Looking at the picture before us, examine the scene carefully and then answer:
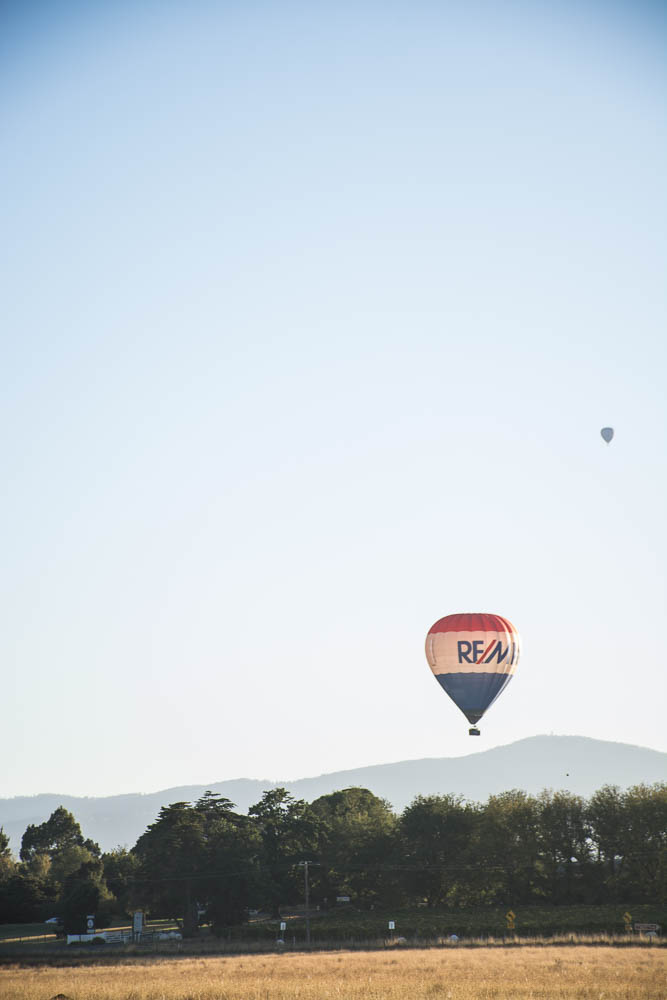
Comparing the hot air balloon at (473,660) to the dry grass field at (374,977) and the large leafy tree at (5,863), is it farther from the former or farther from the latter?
the large leafy tree at (5,863)

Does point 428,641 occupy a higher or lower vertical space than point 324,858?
higher

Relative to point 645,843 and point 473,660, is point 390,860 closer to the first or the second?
point 645,843

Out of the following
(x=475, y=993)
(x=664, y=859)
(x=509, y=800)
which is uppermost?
(x=509, y=800)

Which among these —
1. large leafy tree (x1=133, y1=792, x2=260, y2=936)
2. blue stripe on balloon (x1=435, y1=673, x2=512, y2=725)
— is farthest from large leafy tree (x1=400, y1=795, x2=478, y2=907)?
blue stripe on balloon (x1=435, y1=673, x2=512, y2=725)

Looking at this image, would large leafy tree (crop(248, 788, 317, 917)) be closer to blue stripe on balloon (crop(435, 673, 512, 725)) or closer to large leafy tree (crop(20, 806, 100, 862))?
blue stripe on balloon (crop(435, 673, 512, 725))

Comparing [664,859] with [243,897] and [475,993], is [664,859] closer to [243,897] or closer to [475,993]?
[243,897]

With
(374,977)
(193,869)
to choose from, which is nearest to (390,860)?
(193,869)

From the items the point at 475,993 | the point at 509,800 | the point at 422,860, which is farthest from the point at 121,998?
the point at 509,800
